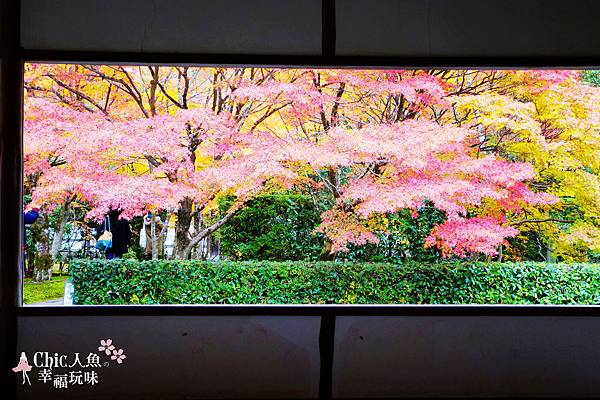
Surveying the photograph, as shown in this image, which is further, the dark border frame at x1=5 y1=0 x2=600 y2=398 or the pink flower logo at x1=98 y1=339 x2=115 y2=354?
the pink flower logo at x1=98 y1=339 x2=115 y2=354

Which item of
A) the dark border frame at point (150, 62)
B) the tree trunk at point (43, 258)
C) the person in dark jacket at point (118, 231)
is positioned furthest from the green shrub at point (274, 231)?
the dark border frame at point (150, 62)

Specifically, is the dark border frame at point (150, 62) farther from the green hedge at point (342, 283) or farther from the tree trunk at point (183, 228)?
the tree trunk at point (183, 228)

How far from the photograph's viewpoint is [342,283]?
6273 mm

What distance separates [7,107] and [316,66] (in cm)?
172

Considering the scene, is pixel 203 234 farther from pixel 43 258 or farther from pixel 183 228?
pixel 43 258

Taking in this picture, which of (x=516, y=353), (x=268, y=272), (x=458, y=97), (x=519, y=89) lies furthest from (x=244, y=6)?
(x=519, y=89)

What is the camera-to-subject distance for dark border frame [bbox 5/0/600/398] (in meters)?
2.99

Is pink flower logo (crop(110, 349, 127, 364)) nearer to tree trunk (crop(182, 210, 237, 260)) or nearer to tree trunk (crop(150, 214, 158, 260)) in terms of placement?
tree trunk (crop(182, 210, 237, 260))

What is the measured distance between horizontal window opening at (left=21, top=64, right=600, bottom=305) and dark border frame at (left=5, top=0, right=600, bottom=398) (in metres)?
2.54

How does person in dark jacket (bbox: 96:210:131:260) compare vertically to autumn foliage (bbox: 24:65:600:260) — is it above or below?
below

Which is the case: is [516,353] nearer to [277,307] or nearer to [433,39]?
[277,307]

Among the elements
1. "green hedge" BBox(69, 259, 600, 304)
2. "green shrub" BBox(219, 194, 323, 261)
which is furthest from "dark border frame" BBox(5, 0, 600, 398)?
"green shrub" BBox(219, 194, 323, 261)

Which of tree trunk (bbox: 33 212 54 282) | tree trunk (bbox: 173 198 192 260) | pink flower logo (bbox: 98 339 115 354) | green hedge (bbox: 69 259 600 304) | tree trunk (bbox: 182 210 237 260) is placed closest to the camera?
pink flower logo (bbox: 98 339 115 354)

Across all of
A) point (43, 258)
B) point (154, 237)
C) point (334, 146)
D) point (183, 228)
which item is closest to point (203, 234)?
point (183, 228)
